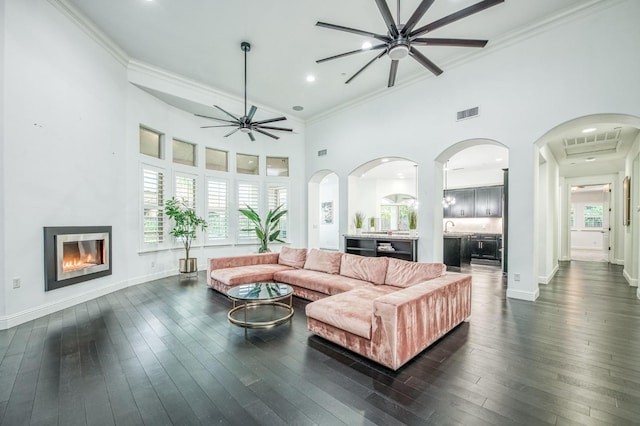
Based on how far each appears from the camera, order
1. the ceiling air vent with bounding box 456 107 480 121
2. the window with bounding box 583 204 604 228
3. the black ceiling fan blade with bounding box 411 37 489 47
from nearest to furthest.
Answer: the black ceiling fan blade with bounding box 411 37 489 47 → the ceiling air vent with bounding box 456 107 480 121 → the window with bounding box 583 204 604 228

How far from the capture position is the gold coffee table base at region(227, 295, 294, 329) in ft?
11.3

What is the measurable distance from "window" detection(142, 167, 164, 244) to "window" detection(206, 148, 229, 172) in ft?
4.74

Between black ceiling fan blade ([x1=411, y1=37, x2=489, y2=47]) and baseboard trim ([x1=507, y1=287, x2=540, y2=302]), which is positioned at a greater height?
black ceiling fan blade ([x1=411, y1=37, x2=489, y2=47])

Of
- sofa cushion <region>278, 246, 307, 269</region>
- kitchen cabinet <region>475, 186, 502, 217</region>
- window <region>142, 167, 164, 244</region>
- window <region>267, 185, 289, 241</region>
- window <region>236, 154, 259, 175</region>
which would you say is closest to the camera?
sofa cushion <region>278, 246, 307, 269</region>

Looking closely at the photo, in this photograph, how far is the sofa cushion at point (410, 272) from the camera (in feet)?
11.9

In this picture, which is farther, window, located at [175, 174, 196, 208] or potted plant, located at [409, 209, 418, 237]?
window, located at [175, 174, 196, 208]

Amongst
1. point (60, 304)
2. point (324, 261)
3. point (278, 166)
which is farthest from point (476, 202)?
point (60, 304)

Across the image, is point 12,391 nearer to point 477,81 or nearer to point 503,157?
point 477,81

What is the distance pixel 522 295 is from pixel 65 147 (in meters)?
7.72

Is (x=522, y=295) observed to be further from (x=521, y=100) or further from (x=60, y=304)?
(x=60, y=304)

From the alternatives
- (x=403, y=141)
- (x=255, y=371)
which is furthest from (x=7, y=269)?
(x=403, y=141)

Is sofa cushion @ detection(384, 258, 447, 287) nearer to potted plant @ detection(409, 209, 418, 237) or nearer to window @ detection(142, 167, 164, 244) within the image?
potted plant @ detection(409, 209, 418, 237)

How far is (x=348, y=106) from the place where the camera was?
745 centimetres

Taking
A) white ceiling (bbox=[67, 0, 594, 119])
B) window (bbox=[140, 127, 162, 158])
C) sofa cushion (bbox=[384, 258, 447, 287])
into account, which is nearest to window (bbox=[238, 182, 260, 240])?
window (bbox=[140, 127, 162, 158])
